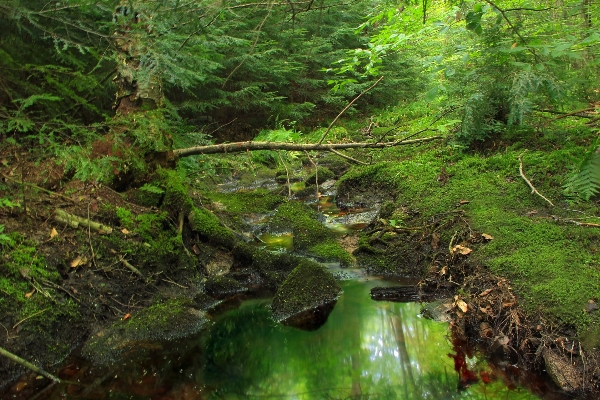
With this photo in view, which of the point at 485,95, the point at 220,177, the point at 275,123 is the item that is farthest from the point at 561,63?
the point at 275,123

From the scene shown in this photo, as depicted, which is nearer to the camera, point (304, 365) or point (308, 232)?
point (304, 365)

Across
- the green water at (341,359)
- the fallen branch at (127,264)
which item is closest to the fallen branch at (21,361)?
the green water at (341,359)

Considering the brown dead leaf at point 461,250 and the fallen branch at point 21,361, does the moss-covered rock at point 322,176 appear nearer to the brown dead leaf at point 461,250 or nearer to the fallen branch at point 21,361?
the brown dead leaf at point 461,250

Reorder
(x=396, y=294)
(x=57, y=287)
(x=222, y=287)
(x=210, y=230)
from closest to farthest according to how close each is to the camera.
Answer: (x=57, y=287) → (x=396, y=294) → (x=222, y=287) → (x=210, y=230)

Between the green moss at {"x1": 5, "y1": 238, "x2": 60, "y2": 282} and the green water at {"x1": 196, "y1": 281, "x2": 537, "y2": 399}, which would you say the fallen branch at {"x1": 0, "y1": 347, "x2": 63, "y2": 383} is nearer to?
the green moss at {"x1": 5, "y1": 238, "x2": 60, "y2": 282}

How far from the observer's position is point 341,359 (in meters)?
4.36

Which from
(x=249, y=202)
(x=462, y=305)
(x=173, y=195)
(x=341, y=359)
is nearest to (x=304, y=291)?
(x=341, y=359)

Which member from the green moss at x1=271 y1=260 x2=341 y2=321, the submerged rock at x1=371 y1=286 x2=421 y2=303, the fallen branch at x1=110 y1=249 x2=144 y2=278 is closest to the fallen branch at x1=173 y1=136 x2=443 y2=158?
the green moss at x1=271 y1=260 x2=341 y2=321

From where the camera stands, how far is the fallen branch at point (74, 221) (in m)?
4.94

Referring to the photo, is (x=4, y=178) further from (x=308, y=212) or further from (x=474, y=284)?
(x=474, y=284)

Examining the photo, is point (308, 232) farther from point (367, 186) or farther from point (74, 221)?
point (74, 221)

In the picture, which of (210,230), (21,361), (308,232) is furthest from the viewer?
(308,232)

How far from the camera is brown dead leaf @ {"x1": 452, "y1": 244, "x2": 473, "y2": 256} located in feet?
16.7

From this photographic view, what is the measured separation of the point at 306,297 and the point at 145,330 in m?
1.96
